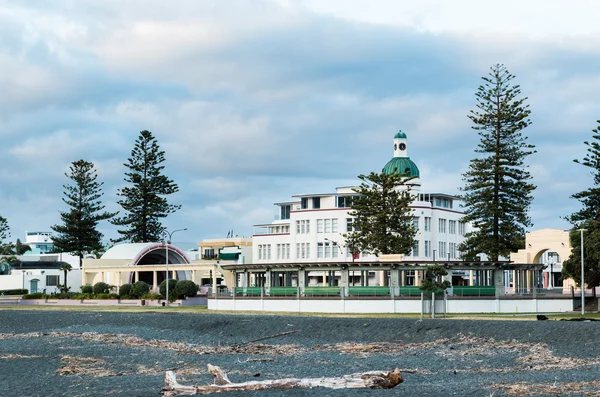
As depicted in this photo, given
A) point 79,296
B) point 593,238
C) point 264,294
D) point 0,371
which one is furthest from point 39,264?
point 0,371

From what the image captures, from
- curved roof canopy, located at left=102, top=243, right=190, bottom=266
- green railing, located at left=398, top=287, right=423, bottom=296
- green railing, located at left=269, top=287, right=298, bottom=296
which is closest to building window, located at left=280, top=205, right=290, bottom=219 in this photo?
curved roof canopy, located at left=102, top=243, right=190, bottom=266

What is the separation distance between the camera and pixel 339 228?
89625 millimetres

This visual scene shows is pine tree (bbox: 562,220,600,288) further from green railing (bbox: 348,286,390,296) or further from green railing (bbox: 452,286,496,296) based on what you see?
green railing (bbox: 348,286,390,296)

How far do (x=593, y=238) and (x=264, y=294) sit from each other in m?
21.7

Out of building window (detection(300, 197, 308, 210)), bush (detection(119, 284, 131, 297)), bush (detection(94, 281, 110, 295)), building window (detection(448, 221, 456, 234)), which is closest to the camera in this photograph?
bush (detection(119, 284, 131, 297))

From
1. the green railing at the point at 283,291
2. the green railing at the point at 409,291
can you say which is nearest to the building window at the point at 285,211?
the green railing at the point at 283,291

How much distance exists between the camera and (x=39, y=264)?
4311 inches

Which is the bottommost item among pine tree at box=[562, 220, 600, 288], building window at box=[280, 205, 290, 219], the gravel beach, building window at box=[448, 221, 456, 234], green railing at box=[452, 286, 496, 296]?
the gravel beach

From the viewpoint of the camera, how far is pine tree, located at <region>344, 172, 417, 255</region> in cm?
7106

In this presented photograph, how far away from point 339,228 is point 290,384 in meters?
68.7

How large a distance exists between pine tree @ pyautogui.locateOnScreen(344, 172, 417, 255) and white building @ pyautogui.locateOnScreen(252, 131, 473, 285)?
12.6 meters

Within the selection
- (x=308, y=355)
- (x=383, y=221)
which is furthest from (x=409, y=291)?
(x=308, y=355)

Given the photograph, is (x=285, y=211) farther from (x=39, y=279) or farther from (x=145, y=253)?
(x=39, y=279)

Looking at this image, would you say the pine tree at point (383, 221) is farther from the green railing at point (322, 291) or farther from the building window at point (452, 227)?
the building window at point (452, 227)
